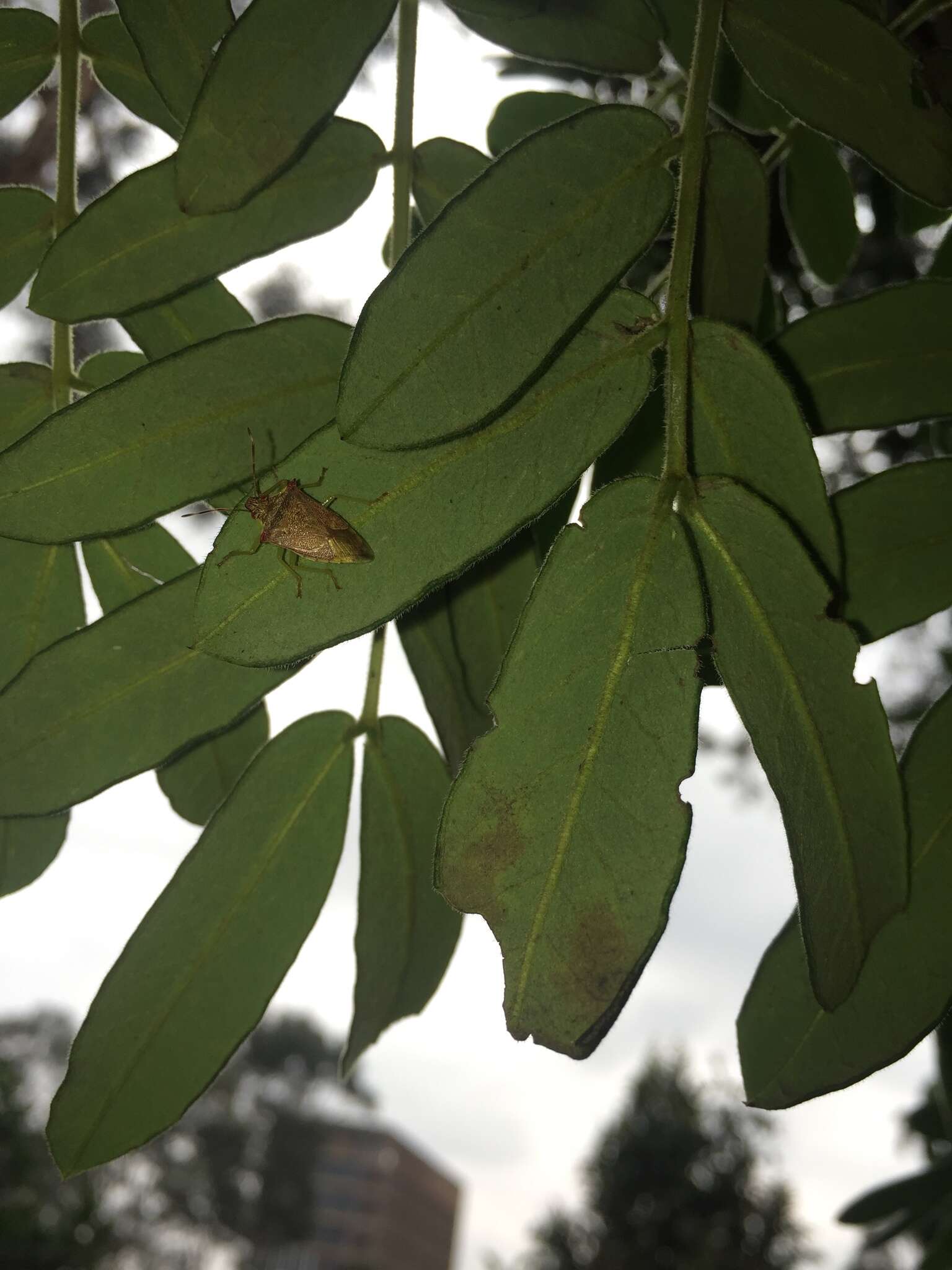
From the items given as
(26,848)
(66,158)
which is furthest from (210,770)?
(66,158)

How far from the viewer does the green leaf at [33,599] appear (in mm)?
840

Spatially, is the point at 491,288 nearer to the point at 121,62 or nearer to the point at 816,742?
the point at 816,742

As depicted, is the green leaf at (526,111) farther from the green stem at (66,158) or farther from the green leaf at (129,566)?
the green leaf at (129,566)

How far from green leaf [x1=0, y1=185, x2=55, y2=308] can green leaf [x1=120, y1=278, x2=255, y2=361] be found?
0.39 feet

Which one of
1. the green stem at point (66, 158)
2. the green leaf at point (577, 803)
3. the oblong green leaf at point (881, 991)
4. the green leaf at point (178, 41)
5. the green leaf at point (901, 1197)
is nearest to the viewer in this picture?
the green leaf at point (577, 803)

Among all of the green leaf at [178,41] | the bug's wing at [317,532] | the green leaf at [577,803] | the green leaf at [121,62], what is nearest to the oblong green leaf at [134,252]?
the green leaf at [178,41]

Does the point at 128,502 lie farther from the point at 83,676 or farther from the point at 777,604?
the point at 777,604

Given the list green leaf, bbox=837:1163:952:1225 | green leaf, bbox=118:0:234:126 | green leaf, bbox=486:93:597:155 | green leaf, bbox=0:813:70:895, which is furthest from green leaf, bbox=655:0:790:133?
green leaf, bbox=837:1163:952:1225

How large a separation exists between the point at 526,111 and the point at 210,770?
0.71 meters

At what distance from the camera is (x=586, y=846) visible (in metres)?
0.56

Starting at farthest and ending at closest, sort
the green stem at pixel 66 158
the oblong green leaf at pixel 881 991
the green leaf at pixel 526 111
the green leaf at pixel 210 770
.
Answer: the green leaf at pixel 526 111, the green leaf at pixel 210 770, the green stem at pixel 66 158, the oblong green leaf at pixel 881 991

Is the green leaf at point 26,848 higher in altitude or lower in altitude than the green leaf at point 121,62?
lower

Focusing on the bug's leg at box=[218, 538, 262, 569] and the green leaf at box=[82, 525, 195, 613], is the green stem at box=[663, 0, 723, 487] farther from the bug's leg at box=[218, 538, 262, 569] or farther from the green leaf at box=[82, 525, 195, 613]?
the green leaf at box=[82, 525, 195, 613]

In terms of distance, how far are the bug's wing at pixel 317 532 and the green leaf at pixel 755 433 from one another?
0.69 ft
